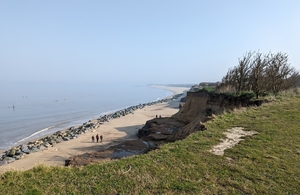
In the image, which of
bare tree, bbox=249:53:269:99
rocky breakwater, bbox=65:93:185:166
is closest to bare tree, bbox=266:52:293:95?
bare tree, bbox=249:53:269:99

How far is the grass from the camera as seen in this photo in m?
5.85

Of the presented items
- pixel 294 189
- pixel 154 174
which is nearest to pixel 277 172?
pixel 294 189

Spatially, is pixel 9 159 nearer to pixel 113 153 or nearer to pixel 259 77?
pixel 113 153

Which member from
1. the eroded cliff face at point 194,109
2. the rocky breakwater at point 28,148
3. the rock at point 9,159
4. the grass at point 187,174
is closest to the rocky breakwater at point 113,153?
the eroded cliff face at point 194,109

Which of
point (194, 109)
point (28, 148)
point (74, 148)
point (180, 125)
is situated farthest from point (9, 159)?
point (194, 109)

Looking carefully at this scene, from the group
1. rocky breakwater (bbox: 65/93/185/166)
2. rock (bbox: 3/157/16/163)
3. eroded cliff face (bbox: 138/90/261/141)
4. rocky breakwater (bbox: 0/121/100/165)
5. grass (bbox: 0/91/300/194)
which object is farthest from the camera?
rocky breakwater (bbox: 0/121/100/165)

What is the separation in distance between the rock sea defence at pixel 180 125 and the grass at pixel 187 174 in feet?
13.2

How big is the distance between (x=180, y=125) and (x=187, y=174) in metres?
19.8

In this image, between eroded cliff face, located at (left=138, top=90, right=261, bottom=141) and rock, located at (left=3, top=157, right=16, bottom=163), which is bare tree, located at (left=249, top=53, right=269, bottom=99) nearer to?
eroded cliff face, located at (left=138, top=90, right=261, bottom=141)

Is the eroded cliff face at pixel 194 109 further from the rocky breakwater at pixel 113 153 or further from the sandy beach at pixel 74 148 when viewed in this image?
the sandy beach at pixel 74 148

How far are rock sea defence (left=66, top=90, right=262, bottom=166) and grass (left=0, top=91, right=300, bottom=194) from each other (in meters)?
4.03

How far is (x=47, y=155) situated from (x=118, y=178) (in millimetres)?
19296

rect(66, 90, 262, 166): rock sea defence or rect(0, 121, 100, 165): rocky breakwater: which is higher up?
rect(66, 90, 262, 166): rock sea defence

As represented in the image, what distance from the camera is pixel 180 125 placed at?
26.2 meters
